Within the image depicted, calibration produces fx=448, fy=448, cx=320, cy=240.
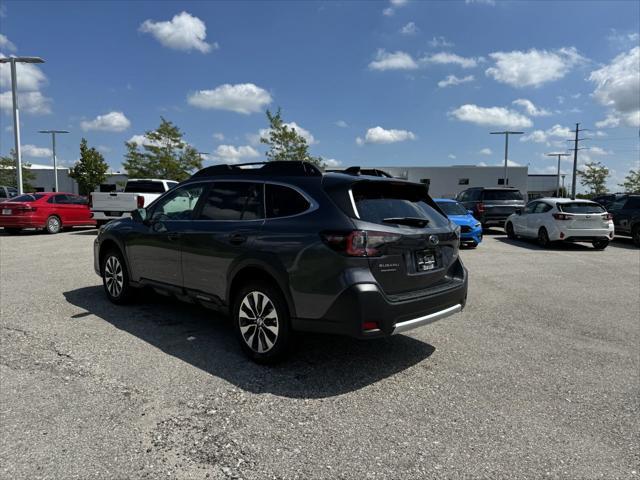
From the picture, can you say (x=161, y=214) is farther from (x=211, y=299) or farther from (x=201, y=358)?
(x=201, y=358)

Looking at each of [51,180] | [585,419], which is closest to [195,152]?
[51,180]

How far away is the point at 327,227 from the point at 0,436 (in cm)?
259

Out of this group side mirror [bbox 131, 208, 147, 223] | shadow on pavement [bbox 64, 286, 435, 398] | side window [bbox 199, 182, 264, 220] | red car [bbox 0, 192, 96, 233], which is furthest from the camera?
red car [bbox 0, 192, 96, 233]

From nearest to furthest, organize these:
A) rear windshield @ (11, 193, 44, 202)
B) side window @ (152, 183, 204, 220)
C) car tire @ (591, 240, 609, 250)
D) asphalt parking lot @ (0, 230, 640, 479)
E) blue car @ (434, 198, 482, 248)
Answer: asphalt parking lot @ (0, 230, 640, 479)
side window @ (152, 183, 204, 220)
blue car @ (434, 198, 482, 248)
car tire @ (591, 240, 609, 250)
rear windshield @ (11, 193, 44, 202)

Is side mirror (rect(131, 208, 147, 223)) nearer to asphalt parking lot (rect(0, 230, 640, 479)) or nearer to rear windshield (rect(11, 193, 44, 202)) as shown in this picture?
asphalt parking lot (rect(0, 230, 640, 479))

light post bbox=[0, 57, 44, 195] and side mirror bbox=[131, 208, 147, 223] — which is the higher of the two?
light post bbox=[0, 57, 44, 195]

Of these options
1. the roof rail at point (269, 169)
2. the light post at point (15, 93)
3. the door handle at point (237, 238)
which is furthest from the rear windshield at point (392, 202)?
the light post at point (15, 93)

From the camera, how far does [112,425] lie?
3.02 metres

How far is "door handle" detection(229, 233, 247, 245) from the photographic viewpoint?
416 centimetres

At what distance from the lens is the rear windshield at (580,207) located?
13.5 m

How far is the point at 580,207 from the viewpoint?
535 inches

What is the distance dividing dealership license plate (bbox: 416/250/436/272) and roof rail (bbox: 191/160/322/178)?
1132 millimetres

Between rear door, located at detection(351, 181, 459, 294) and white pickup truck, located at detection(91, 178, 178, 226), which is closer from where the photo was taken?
rear door, located at detection(351, 181, 459, 294)

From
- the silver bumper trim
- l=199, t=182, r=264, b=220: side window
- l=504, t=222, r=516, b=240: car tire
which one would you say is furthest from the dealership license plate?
l=504, t=222, r=516, b=240: car tire
